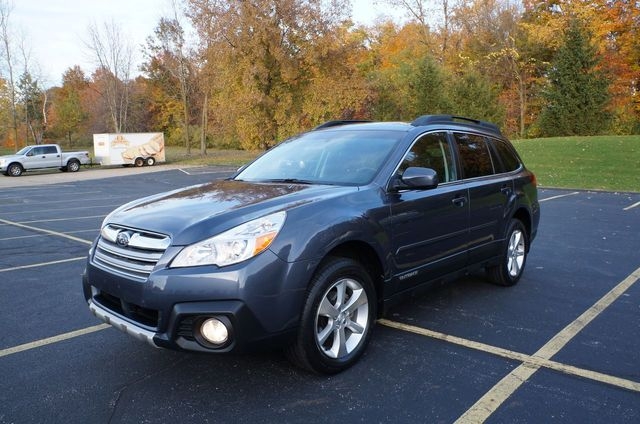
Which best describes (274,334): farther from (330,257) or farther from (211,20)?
(211,20)

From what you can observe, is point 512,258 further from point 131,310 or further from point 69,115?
point 69,115

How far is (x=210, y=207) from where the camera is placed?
10.9ft

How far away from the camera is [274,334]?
9.72ft

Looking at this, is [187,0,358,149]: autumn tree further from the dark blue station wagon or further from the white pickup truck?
the dark blue station wagon

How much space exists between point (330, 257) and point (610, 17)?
134 ft

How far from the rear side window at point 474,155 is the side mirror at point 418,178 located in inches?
40.5

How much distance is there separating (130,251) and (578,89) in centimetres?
3175

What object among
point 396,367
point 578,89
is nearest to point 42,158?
point 578,89

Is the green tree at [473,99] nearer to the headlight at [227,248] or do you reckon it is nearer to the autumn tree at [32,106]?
the headlight at [227,248]

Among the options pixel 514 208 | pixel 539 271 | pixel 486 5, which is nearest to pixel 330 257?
pixel 514 208

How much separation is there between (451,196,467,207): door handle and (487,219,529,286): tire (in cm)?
99

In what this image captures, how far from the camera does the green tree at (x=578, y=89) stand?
29344mm

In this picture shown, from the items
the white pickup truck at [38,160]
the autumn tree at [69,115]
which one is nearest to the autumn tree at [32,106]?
the autumn tree at [69,115]

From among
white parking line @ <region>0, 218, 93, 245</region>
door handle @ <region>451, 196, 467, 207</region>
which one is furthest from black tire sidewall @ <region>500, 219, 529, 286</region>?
white parking line @ <region>0, 218, 93, 245</region>
